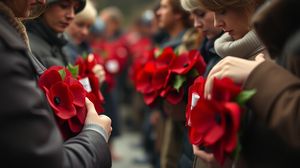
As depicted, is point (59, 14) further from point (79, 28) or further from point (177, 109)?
point (79, 28)

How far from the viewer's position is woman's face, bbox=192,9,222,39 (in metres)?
3.10

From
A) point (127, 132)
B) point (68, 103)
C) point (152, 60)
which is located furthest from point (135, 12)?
point (68, 103)

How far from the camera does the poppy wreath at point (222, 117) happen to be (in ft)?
5.34

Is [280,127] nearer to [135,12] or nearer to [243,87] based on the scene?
[243,87]

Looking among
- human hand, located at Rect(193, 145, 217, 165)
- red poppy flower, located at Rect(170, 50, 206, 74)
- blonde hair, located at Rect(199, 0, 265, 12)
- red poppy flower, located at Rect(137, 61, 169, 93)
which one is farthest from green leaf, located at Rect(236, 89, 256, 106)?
red poppy flower, located at Rect(137, 61, 169, 93)

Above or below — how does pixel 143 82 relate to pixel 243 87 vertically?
below

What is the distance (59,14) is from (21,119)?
2024mm

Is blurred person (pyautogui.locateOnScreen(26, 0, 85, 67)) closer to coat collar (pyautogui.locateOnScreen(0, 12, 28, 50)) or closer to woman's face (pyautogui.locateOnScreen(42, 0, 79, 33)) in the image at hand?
woman's face (pyautogui.locateOnScreen(42, 0, 79, 33))

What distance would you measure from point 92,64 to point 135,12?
61.7 ft

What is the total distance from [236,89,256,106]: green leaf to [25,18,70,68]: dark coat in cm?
196

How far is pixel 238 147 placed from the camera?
65.9 inches

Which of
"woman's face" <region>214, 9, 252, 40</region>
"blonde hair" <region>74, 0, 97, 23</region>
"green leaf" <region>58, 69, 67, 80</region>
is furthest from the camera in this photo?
"blonde hair" <region>74, 0, 97, 23</region>

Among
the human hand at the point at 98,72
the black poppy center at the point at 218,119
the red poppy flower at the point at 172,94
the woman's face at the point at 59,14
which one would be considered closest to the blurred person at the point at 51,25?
the woman's face at the point at 59,14

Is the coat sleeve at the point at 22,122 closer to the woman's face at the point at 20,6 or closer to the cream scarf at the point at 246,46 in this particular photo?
A: the woman's face at the point at 20,6
